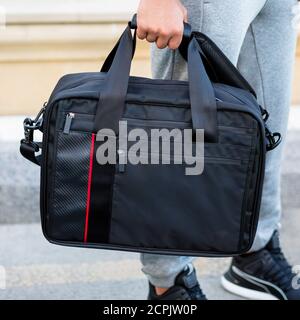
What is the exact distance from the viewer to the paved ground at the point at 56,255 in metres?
2.28

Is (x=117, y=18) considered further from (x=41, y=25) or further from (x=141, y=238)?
(x=141, y=238)

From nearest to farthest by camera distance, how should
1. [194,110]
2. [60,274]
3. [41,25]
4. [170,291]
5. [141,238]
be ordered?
[194,110] → [141,238] → [170,291] → [60,274] → [41,25]

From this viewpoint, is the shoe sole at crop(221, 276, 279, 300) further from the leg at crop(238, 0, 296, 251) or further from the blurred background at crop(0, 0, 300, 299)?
the leg at crop(238, 0, 296, 251)

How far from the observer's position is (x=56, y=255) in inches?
99.0

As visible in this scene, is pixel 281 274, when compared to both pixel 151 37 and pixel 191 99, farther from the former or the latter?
pixel 151 37

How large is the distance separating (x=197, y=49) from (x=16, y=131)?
1319 millimetres

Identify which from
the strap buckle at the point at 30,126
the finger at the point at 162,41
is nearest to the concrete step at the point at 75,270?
the strap buckle at the point at 30,126

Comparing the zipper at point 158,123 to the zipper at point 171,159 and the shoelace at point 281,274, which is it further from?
the shoelace at point 281,274

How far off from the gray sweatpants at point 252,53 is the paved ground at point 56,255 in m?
0.35

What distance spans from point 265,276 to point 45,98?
126cm

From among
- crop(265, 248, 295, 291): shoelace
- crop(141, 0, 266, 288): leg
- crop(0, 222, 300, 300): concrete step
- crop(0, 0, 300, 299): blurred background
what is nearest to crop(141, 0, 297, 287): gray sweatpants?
crop(141, 0, 266, 288): leg

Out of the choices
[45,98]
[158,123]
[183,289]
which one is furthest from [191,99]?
[45,98]

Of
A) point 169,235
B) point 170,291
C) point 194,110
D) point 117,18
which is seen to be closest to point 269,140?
point 194,110

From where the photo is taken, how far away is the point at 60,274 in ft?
7.79
